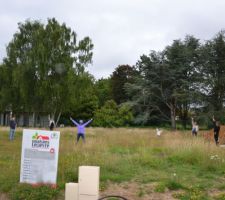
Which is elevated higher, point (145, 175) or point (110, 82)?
point (110, 82)

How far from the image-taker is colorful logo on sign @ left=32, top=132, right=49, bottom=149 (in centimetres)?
962

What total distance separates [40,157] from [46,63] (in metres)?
34.8

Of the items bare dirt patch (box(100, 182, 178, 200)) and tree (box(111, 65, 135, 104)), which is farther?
tree (box(111, 65, 135, 104))

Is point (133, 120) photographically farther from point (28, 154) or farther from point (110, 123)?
point (28, 154)

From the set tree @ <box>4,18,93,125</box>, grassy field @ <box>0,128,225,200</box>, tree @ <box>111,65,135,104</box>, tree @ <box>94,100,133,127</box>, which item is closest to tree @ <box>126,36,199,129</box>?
tree @ <box>94,100,133,127</box>

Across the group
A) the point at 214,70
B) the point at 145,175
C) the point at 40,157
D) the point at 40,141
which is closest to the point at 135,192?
the point at 145,175

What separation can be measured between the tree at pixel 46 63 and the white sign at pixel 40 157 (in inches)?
1328

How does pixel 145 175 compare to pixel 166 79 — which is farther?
pixel 166 79

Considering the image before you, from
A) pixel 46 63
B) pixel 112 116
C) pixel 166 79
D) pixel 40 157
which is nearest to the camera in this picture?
pixel 40 157

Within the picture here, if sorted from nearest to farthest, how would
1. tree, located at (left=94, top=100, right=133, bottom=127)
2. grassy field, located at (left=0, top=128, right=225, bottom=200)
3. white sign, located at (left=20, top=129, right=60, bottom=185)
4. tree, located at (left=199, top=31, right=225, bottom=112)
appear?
grassy field, located at (left=0, top=128, right=225, bottom=200) < white sign, located at (left=20, top=129, right=60, bottom=185) < tree, located at (left=199, top=31, right=225, bottom=112) < tree, located at (left=94, top=100, right=133, bottom=127)

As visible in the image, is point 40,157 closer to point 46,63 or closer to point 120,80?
point 46,63

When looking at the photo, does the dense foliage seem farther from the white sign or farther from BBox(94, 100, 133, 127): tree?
the white sign

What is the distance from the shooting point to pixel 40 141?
9680 mm

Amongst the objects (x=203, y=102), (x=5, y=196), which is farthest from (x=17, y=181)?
(x=203, y=102)
